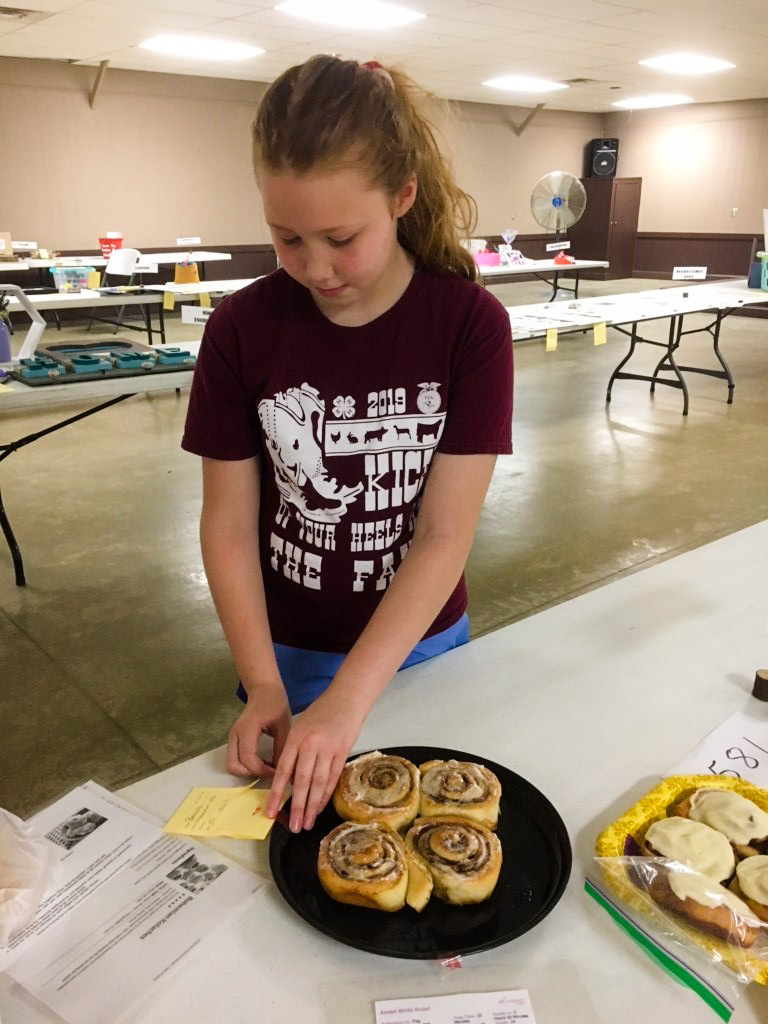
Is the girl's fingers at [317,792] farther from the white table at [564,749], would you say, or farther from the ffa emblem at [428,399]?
the ffa emblem at [428,399]

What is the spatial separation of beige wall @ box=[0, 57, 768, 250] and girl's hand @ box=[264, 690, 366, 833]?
22.3ft

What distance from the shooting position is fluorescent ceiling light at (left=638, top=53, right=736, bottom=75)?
26.6ft

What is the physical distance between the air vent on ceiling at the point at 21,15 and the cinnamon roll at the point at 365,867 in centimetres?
678

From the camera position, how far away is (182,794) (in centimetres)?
83

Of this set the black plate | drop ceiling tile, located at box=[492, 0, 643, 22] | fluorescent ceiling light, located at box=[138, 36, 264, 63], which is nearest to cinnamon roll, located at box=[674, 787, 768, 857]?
the black plate

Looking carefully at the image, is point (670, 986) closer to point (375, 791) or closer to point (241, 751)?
point (375, 791)

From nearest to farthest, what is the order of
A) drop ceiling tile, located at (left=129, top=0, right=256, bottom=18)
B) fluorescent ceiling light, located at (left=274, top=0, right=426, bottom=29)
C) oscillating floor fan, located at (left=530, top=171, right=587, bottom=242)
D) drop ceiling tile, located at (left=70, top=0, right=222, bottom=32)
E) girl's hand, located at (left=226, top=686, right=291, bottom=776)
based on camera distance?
girl's hand, located at (left=226, top=686, right=291, bottom=776)
drop ceiling tile, located at (left=129, top=0, right=256, bottom=18)
drop ceiling tile, located at (left=70, top=0, right=222, bottom=32)
fluorescent ceiling light, located at (left=274, top=0, right=426, bottom=29)
oscillating floor fan, located at (left=530, top=171, right=587, bottom=242)

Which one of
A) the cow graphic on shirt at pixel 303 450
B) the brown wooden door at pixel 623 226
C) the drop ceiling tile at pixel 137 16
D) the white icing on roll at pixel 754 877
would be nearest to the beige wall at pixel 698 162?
the brown wooden door at pixel 623 226

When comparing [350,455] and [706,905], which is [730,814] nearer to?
[706,905]

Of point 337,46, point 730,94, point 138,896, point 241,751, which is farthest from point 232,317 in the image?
point 730,94

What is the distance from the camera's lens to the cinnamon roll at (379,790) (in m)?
0.76

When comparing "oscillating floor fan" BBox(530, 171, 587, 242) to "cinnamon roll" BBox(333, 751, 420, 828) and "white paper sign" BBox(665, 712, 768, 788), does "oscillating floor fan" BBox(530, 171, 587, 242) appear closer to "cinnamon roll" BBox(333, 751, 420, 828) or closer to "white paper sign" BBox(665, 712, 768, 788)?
"white paper sign" BBox(665, 712, 768, 788)

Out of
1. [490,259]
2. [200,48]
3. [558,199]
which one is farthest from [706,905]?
[200,48]

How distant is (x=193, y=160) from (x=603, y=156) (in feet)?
22.4
